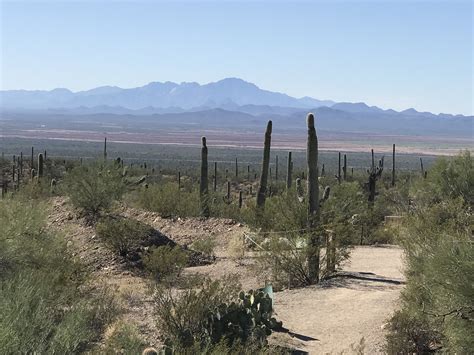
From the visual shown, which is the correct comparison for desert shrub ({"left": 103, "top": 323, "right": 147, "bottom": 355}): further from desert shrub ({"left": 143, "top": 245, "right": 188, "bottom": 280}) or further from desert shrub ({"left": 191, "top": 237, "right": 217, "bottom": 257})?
desert shrub ({"left": 191, "top": 237, "right": 217, "bottom": 257})

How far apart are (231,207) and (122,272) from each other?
10293 mm

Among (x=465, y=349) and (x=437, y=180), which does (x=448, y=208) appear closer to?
(x=465, y=349)

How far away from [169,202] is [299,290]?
33.9 ft

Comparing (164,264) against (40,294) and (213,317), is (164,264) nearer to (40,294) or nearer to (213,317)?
(213,317)

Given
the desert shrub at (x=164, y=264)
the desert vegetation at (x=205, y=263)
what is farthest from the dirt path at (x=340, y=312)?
the desert shrub at (x=164, y=264)

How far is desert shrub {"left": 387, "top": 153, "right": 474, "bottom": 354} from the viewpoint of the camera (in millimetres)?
8469

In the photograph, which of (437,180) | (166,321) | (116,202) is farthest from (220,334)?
(437,180)

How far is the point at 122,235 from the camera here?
18188mm

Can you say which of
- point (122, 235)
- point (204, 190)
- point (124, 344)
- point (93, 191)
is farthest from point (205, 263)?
point (124, 344)

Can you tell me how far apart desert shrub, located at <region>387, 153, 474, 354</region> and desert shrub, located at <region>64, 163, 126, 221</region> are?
35.1ft

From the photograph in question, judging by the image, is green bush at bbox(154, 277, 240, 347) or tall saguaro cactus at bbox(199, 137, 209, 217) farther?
tall saguaro cactus at bbox(199, 137, 209, 217)

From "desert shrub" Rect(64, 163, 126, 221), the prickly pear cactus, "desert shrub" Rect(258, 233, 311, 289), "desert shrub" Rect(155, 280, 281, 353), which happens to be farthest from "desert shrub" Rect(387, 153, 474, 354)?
"desert shrub" Rect(64, 163, 126, 221)

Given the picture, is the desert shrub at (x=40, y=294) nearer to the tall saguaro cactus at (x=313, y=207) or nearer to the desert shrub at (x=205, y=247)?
the tall saguaro cactus at (x=313, y=207)

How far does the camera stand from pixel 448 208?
15539 mm
